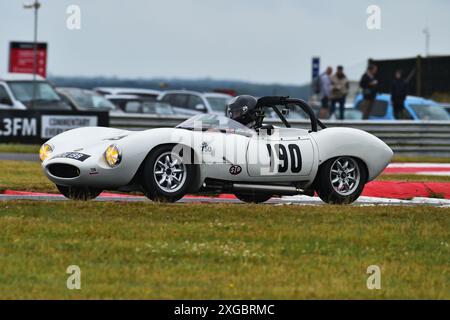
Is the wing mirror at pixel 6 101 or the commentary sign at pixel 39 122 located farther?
the wing mirror at pixel 6 101

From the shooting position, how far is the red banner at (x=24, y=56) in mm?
35719

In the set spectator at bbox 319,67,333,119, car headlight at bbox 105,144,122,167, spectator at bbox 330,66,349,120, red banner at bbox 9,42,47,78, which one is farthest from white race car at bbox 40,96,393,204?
red banner at bbox 9,42,47,78

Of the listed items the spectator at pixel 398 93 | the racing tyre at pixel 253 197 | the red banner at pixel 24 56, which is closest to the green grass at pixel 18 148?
the spectator at pixel 398 93

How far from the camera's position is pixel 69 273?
8031mm

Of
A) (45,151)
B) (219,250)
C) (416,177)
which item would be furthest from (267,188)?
(416,177)

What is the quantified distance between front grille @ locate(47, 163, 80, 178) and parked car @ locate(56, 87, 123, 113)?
19.1 metres

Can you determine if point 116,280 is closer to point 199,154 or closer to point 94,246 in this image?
point 94,246

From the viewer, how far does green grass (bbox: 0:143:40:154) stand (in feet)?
75.4

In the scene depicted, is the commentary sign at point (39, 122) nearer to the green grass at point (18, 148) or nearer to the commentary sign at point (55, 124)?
the commentary sign at point (55, 124)

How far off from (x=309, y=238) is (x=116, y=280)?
2294 millimetres

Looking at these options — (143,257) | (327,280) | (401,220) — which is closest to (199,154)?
(401,220)

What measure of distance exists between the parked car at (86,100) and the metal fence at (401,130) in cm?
693

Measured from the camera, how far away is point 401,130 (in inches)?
957

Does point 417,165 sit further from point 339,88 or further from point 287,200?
point 287,200
